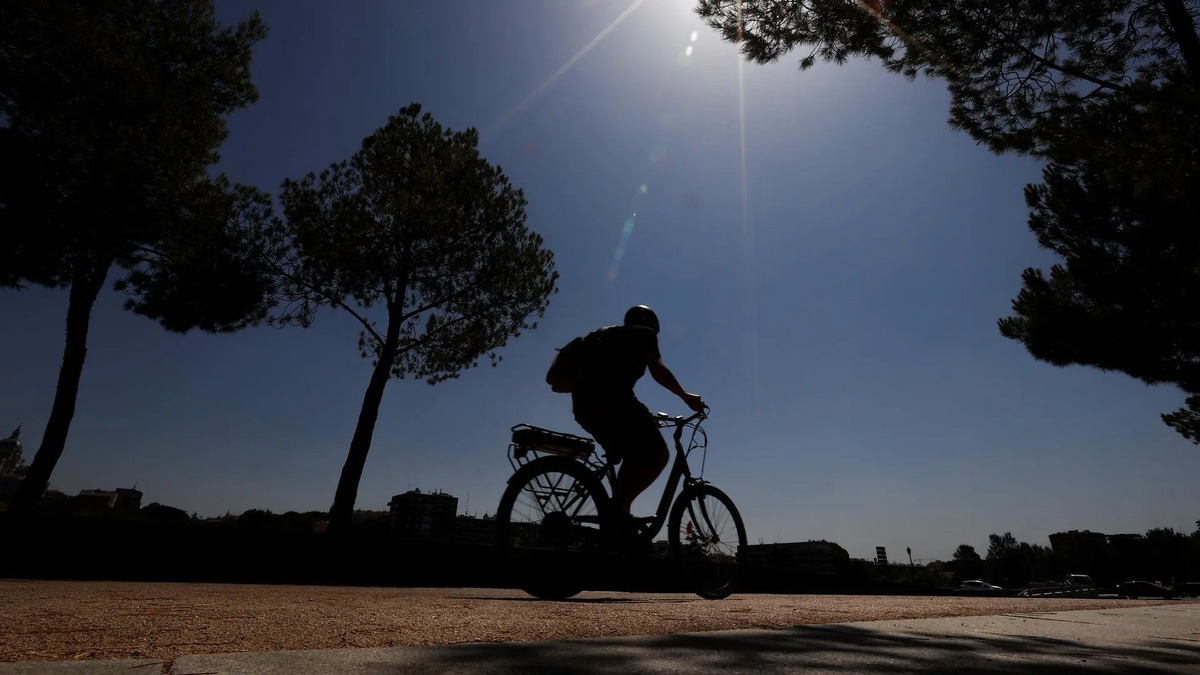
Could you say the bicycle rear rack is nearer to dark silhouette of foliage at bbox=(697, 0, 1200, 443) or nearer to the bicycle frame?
the bicycle frame

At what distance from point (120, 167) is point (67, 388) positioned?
165 inches

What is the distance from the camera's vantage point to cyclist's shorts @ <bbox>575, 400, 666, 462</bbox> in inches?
134

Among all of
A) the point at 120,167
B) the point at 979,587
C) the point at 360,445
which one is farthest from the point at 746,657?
the point at 979,587

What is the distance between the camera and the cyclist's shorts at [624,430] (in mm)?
3414

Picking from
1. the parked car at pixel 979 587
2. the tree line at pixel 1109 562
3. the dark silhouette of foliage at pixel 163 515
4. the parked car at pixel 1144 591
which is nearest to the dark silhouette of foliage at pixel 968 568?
the tree line at pixel 1109 562

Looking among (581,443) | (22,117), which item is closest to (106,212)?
(22,117)

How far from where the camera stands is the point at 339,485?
11.2m

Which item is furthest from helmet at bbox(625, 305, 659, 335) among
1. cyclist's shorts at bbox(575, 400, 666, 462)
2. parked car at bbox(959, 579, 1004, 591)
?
parked car at bbox(959, 579, 1004, 591)

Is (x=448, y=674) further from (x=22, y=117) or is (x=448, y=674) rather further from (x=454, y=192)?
(x=22, y=117)

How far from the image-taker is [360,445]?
37.6 feet

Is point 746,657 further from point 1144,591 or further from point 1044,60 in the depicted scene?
point 1144,591

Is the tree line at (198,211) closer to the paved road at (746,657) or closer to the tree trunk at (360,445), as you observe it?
the tree trunk at (360,445)

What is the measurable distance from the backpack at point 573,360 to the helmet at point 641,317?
377 millimetres

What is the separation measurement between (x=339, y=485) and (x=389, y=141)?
25.2 feet
